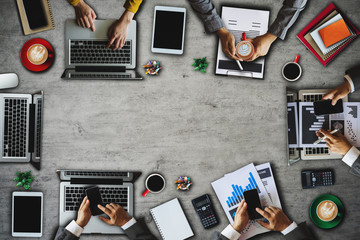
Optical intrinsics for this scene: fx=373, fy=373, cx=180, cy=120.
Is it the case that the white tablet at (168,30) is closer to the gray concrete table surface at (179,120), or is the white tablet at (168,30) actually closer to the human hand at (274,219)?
the gray concrete table surface at (179,120)

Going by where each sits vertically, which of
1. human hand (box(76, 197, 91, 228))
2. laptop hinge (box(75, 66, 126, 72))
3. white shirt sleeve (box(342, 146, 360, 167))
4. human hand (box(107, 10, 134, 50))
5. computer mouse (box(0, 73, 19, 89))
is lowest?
human hand (box(76, 197, 91, 228))

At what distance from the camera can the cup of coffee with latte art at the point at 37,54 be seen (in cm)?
282

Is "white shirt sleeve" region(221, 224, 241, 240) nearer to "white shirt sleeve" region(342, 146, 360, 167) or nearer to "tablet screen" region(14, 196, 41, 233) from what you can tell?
"white shirt sleeve" region(342, 146, 360, 167)

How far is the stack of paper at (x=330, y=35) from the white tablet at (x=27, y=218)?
94.5 inches

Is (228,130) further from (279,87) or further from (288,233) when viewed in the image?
(288,233)

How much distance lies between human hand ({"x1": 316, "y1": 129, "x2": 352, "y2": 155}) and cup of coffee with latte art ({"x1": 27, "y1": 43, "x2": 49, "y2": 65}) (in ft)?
7.15

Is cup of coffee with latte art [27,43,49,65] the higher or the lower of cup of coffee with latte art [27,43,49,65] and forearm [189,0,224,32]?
the lower

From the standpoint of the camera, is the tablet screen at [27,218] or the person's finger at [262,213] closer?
the person's finger at [262,213]

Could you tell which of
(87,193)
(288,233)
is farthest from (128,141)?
(288,233)

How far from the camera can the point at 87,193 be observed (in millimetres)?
2785

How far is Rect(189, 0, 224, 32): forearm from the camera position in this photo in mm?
2762

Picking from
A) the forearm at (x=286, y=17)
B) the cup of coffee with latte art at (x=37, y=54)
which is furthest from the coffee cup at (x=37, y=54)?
the forearm at (x=286, y=17)

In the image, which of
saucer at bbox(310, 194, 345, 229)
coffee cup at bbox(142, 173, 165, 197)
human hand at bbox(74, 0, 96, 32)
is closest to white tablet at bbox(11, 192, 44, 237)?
coffee cup at bbox(142, 173, 165, 197)

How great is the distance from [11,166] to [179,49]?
157 centimetres
